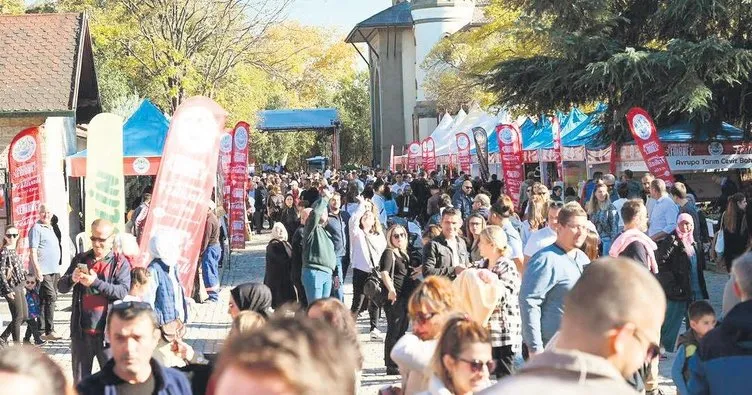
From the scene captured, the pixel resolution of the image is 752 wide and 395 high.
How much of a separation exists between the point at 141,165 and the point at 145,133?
4.21ft

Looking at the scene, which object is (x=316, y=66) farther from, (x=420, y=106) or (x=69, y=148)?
(x=69, y=148)

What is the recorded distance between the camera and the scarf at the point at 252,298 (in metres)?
6.86

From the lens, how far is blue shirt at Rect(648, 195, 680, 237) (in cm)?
1303

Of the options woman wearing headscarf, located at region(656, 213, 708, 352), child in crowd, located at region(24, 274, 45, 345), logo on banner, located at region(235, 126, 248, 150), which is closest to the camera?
woman wearing headscarf, located at region(656, 213, 708, 352)

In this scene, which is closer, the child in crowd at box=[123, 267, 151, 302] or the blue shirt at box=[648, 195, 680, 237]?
the child in crowd at box=[123, 267, 151, 302]

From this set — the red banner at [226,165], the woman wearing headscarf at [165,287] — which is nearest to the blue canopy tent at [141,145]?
the red banner at [226,165]

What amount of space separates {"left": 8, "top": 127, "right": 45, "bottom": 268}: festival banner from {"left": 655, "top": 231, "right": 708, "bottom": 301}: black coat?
8.98 metres

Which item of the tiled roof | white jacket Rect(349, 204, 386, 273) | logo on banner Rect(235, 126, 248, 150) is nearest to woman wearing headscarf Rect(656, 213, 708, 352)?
white jacket Rect(349, 204, 386, 273)

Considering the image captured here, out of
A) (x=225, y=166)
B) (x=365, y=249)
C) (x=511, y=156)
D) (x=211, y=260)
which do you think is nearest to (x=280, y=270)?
(x=365, y=249)

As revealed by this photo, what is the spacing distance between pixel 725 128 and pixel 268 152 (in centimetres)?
7070

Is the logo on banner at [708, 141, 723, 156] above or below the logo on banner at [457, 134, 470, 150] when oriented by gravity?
below

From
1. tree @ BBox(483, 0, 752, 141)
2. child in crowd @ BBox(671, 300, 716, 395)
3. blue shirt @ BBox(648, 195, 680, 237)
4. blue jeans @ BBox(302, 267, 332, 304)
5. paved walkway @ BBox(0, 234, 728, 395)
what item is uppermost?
tree @ BBox(483, 0, 752, 141)

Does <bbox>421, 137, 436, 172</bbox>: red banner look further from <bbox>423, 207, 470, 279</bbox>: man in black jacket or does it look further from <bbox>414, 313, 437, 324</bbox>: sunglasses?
<bbox>414, 313, 437, 324</bbox>: sunglasses

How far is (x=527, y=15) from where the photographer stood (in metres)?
27.4
